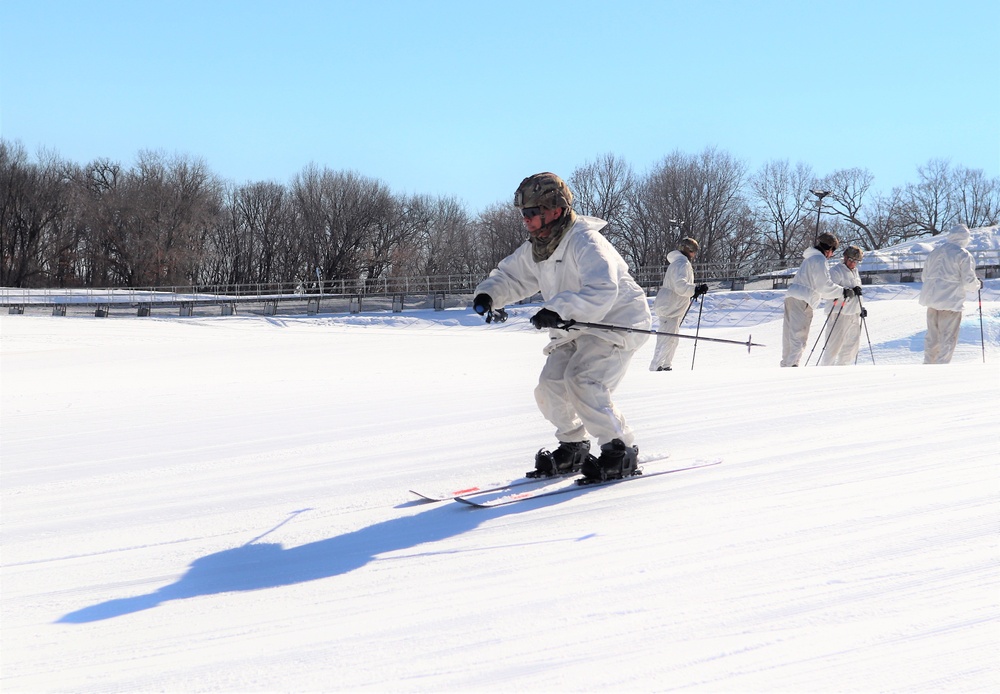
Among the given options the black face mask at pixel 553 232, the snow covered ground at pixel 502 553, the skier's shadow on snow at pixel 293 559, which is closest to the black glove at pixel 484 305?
the black face mask at pixel 553 232

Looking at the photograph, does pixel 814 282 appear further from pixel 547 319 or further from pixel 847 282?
pixel 547 319

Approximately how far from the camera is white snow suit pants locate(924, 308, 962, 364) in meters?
12.4

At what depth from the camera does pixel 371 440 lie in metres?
6.40

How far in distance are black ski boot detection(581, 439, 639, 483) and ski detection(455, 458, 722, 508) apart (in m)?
0.04

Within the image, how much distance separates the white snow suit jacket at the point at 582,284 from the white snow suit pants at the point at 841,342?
833 cm

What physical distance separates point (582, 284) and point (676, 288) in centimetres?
843

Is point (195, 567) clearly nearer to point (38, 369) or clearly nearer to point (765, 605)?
point (765, 605)

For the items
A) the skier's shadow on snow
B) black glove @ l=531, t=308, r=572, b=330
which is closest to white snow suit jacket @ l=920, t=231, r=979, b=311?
black glove @ l=531, t=308, r=572, b=330

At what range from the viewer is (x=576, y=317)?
4.61 m

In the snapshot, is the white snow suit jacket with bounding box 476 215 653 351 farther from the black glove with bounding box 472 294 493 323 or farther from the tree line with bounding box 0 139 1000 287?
the tree line with bounding box 0 139 1000 287

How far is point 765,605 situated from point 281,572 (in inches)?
69.7

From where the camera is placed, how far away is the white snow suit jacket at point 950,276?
12070mm

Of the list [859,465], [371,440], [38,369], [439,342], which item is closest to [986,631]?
[859,465]

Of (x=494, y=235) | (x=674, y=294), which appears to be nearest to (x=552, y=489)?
(x=674, y=294)
